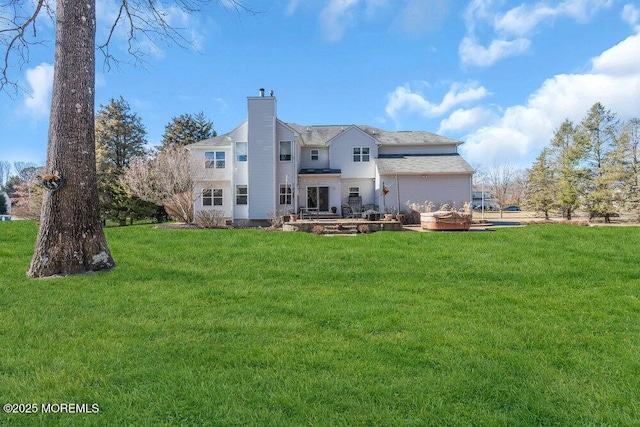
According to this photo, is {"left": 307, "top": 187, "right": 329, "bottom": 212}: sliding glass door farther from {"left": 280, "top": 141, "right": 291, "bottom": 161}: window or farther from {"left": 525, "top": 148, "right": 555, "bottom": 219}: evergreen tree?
{"left": 525, "top": 148, "right": 555, "bottom": 219}: evergreen tree

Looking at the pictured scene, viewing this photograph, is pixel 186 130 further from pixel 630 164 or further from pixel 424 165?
pixel 630 164

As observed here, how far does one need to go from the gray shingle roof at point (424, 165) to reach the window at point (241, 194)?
27.7ft

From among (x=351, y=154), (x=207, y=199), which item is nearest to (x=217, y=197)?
(x=207, y=199)

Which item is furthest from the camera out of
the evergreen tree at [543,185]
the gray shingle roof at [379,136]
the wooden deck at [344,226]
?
the evergreen tree at [543,185]

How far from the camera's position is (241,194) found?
838 inches

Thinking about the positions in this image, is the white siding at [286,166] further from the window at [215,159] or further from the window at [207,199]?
the window at [207,199]

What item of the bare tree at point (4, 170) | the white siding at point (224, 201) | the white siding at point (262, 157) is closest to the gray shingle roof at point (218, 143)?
the white siding at point (262, 157)

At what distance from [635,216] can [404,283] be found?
27.1m

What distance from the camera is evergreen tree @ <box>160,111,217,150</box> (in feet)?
122

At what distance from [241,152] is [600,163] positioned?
80.4 ft

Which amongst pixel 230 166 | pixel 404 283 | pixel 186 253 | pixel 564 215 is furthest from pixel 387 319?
pixel 564 215

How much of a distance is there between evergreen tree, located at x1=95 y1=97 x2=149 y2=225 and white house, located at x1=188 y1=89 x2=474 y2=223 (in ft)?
28.1

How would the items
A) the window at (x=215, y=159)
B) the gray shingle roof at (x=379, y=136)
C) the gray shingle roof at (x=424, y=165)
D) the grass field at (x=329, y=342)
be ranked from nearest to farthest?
the grass field at (x=329, y=342) → the gray shingle roof at (x=424, y=165) → the window at (x=215, y=159) → the gray shingle roof at (x=379, y=136)

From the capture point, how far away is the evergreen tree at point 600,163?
75.0ft
